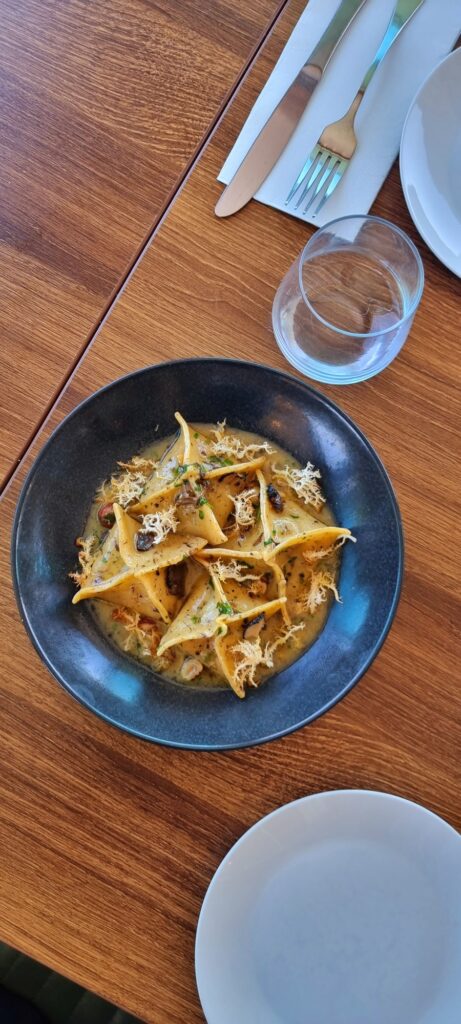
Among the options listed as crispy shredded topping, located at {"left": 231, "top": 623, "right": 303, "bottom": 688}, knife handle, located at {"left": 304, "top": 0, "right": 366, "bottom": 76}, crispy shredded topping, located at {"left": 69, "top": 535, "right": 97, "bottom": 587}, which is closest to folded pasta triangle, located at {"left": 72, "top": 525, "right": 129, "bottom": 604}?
crispy shredded topping, located at {"left": 69, "top": 535, "right": 97, "bottom": 587}

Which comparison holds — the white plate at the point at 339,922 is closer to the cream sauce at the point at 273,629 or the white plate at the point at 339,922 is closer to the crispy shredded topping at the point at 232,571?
the cream sauce at the point at 273,629

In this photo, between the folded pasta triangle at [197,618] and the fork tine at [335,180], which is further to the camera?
the fork tine at [335,180]

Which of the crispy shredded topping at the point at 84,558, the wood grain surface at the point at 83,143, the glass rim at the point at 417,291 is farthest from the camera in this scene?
the wood grain surface at the point at 83,143

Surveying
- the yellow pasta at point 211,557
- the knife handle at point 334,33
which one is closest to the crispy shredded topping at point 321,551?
the yellow pasta at point 211,557

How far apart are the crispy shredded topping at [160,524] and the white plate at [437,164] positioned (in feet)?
2.25

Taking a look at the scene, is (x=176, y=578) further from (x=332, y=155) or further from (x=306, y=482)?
(x=332, y=155)

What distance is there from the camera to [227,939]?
149cm

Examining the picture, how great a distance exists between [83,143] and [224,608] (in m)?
0.93

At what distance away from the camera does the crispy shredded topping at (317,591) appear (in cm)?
145

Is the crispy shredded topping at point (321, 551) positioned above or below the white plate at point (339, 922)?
above

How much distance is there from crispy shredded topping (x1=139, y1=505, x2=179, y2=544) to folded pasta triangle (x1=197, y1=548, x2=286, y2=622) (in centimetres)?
8

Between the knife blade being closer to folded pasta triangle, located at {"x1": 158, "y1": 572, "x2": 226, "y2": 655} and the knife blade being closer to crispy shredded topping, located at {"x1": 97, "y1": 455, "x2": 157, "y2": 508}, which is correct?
crispy shredded topping, located at {"x1": 97, "y1": 455, "x2": 157, "y2": 508}

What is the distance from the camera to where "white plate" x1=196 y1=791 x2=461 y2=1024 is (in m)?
1.47

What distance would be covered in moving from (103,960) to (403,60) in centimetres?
173
